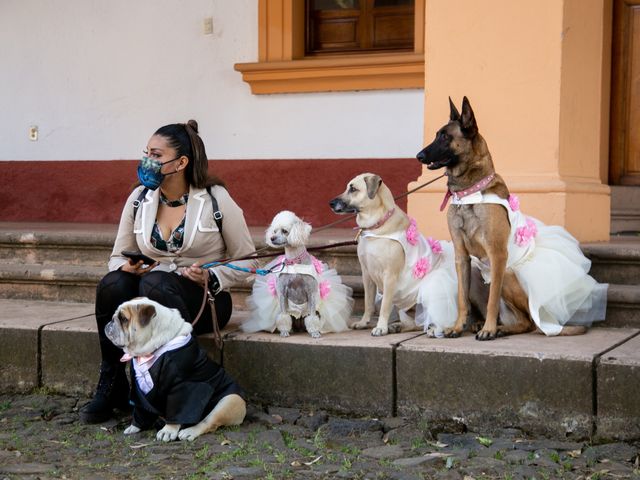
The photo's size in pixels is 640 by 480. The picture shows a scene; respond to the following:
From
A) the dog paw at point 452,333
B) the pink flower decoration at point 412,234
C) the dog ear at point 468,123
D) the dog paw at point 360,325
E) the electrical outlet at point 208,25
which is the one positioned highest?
the electrical outlet at point 208,25

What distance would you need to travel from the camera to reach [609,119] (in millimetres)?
6570

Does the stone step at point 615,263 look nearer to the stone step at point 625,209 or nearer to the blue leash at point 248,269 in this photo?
the stone step at point 625,209

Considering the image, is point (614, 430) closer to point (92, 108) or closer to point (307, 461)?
point (307, 461)

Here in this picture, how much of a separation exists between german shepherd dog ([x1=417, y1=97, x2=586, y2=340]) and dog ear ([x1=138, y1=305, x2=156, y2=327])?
1.36 meters

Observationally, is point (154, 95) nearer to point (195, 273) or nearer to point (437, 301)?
point (195, 273)

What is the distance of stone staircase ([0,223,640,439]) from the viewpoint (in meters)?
3.92

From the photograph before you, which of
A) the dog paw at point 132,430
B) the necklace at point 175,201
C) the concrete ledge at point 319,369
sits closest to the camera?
the dog paw at point 132,430

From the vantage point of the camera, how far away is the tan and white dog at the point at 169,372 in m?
3.97

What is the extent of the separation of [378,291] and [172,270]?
1015 millimetres

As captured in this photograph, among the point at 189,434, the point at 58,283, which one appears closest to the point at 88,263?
the point at 58,283

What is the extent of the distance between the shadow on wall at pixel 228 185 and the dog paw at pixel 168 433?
328 cm

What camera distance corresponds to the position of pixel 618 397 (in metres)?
3.85

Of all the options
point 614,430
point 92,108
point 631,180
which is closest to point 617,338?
point 614,430

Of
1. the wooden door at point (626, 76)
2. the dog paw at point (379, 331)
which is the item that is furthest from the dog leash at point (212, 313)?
the wooden door at point (626, 76)
